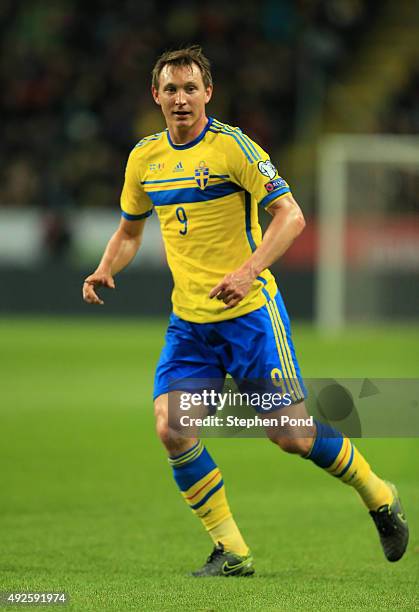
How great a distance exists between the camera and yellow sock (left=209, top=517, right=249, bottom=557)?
5.47m

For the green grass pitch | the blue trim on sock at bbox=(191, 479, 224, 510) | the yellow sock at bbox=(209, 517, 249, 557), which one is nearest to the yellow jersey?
the blue trim on sock at bbox=(191, 479, 224, 510)

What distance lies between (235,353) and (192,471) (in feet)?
1.83

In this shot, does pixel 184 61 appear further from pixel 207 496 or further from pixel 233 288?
pixel 207 496

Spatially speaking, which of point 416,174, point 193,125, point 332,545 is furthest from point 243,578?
point 416,174

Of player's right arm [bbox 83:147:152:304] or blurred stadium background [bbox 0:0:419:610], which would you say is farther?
blurred stadium background [bbox 0:0:419:610]

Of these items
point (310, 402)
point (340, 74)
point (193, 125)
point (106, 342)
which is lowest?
point (106, 342)

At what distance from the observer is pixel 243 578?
5355 millimetres

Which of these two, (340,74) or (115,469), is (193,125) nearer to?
(115,469)

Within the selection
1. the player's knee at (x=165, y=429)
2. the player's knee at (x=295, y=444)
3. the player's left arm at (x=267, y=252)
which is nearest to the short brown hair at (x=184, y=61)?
the player's left arm at (x=267, y=252)

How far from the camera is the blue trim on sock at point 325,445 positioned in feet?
17.3

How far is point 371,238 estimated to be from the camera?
805 inches

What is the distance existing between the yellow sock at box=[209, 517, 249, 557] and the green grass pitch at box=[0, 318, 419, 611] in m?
0.15

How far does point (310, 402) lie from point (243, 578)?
2.92ft

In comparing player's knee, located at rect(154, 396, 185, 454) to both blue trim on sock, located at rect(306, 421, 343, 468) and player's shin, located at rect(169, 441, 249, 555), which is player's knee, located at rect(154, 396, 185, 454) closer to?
player's shin, located at rect(169, 441, 249, 555)
